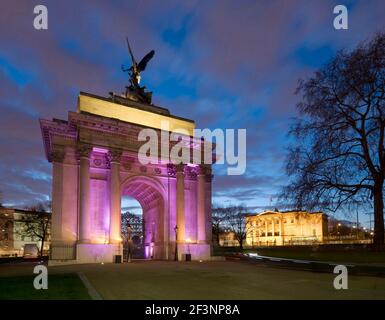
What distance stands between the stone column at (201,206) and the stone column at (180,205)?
2040 mm

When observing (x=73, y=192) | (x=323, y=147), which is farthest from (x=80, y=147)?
(x=323, y=147)

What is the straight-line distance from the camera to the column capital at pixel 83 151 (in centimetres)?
3575

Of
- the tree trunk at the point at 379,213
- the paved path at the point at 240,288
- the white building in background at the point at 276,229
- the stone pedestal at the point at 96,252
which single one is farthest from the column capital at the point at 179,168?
the white building in background at the point at 276,229

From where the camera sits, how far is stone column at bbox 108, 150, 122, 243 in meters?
36.2

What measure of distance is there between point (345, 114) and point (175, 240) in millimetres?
20363

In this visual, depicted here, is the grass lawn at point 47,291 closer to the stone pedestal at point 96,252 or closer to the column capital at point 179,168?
the stone pedestal at point 96,252

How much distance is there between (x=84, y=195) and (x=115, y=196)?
279cm

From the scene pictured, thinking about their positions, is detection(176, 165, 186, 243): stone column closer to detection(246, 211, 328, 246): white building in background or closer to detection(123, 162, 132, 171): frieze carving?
detection(123, 162, 132, 171): frieze carving

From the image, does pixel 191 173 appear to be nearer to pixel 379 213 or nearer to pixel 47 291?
pixel 379 213

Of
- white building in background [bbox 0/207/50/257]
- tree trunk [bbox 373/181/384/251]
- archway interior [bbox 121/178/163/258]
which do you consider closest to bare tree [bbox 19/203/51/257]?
white building in background [bbox 0/207/50/257]

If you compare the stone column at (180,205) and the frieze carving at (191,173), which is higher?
the frieze carving at (191,173)

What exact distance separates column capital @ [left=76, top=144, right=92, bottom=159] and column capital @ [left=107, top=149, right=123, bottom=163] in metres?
1.95

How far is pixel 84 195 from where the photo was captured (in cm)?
3547
